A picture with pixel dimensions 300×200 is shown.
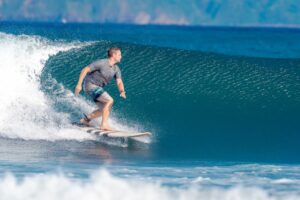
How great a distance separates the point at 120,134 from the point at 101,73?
79cm

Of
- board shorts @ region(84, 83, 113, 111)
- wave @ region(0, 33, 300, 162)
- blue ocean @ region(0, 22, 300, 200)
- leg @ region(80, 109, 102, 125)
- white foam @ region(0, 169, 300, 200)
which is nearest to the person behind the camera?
white foam @ region(0, 169, 300, 200)

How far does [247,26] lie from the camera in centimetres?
1059

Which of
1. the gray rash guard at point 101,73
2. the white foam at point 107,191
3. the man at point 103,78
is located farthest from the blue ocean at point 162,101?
the gray rash guard at point 101,73

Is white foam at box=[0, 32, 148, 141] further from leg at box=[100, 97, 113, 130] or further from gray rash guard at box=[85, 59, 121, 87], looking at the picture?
gray rash guard at box=[85, 59, 121, 87]

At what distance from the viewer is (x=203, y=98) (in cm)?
1118

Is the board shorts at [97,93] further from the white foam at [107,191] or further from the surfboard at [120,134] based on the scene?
the white foam at [107,191]

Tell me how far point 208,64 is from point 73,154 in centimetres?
314

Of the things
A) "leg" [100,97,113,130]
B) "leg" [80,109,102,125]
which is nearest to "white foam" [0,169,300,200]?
"leg" [100,97,113,130]

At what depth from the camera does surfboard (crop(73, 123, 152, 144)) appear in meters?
9.90

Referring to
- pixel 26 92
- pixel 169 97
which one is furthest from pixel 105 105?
pixel 26 92

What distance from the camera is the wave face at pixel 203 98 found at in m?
10.2

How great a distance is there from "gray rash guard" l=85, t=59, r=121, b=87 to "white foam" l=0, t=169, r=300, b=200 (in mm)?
2476

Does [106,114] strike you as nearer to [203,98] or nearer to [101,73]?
[101,73]

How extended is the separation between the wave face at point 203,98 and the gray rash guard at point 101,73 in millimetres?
889
